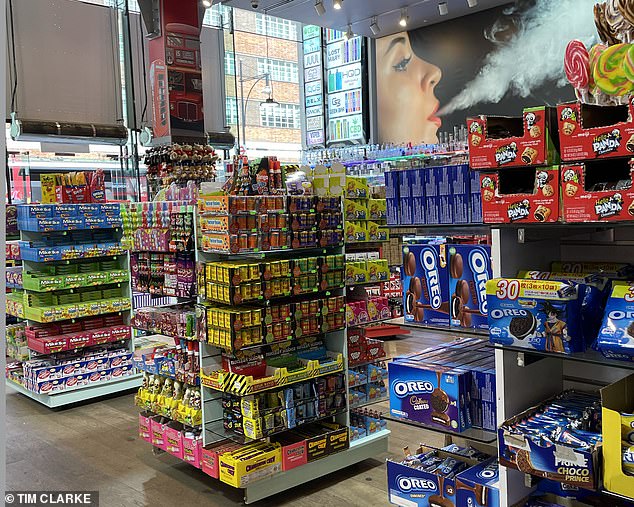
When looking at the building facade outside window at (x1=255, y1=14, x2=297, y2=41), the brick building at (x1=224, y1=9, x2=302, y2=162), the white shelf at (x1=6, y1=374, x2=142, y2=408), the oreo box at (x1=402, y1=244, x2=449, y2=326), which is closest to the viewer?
the oreo box at (x1=402, y1=244, x2=449, y2=326)

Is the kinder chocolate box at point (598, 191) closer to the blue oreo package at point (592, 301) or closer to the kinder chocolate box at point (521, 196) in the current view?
the kinder chocolate box at point (521, 196)

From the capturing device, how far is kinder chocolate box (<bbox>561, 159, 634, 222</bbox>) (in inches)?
76.0

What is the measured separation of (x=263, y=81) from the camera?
1099 cm

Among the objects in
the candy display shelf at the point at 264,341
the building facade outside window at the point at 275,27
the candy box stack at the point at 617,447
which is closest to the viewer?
the candy box stack at the point at 617,447

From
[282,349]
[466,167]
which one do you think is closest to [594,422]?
[466,167]

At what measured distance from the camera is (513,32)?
881cm

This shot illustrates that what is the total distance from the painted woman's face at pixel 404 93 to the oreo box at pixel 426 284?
7.65 metres

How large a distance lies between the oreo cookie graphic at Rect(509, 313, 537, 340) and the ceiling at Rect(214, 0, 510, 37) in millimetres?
7505

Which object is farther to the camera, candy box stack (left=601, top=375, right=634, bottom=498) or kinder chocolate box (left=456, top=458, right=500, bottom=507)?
kinder chocolate box (left=456, top=458, right=500, bottom=507)

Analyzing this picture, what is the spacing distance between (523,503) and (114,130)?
8102mm

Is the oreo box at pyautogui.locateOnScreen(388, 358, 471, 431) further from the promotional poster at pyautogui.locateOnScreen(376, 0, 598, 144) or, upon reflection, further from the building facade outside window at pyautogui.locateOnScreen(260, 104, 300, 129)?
the building facade outside window at pyautogui.locateOnScreen(260, 104, 300, 129)

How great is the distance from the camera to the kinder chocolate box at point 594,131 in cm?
191

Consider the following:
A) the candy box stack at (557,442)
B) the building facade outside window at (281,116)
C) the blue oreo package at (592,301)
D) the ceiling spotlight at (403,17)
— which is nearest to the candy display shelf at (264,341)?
the candy box stack at (557,442)

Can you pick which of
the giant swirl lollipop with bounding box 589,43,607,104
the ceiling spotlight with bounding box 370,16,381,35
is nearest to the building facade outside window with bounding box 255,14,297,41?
the ceiling spotlight with bounding box 370,16,381,35
